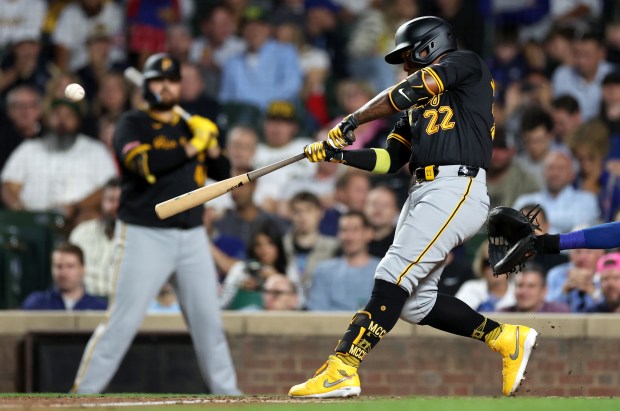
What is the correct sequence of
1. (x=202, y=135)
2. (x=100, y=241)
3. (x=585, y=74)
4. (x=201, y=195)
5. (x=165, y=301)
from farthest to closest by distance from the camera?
(x=585, y=74)
(x=100, y=241)
(x=165, y=301)
(x=202, y=135)
(x=201, y=195)

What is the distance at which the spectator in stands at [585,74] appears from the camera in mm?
10039

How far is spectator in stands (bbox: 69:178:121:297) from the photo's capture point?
28.5 ft

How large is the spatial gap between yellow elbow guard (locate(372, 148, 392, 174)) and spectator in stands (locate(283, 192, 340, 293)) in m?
3.11

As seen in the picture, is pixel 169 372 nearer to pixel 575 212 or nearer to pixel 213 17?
pixel 575 212

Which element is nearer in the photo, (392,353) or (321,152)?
(321,152)

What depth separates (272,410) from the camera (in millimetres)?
4793

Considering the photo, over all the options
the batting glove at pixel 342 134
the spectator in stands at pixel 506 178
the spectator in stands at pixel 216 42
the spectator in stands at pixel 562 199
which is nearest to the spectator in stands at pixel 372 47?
the spectator in stands at pixel 216 42

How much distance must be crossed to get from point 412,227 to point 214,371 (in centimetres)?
199

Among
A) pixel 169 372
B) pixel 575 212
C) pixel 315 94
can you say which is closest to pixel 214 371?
pixel 169 372

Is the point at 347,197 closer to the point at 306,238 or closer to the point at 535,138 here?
the point at 306,238

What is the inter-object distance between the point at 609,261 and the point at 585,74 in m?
2.64

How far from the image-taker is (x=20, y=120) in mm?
10406

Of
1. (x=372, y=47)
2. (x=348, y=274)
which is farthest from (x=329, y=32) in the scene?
(x=348, y=274)

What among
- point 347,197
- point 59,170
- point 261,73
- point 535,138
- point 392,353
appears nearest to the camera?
point 392,353
